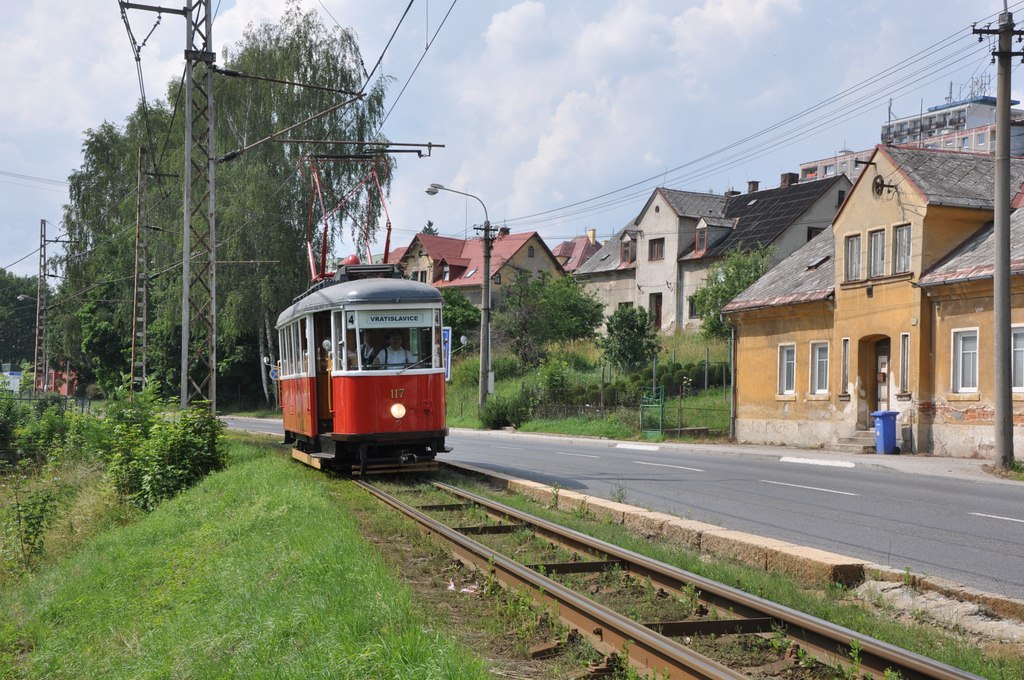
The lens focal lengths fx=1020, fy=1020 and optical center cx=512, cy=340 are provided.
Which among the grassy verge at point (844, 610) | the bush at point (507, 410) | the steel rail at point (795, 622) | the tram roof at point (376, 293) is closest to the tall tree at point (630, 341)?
the bush at point (507, 410)

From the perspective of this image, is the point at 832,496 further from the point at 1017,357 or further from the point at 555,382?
the point at 555,382

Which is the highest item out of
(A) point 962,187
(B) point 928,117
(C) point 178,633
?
(B) point 928,117

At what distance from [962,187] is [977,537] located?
59.2 ft

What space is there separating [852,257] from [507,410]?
16.6 metres

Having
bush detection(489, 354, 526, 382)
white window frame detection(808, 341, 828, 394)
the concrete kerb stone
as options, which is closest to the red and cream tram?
the concrete kerb stone

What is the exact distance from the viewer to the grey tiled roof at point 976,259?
23311mm

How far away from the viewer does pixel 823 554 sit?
339 inches

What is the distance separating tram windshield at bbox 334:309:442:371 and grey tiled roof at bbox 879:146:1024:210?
15628 millimetres

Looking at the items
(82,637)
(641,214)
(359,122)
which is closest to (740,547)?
(82,637)

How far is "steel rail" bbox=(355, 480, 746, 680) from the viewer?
5.52 metres

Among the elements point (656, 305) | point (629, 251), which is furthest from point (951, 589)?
point (629, 251)

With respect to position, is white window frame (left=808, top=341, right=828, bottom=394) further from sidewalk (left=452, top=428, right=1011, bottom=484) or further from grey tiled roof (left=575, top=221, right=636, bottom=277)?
grey tiled roof (left=575, top=221, right=636, bottom=277)

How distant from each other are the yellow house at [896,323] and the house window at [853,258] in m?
0.03

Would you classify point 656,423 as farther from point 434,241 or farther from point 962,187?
point 434,241
